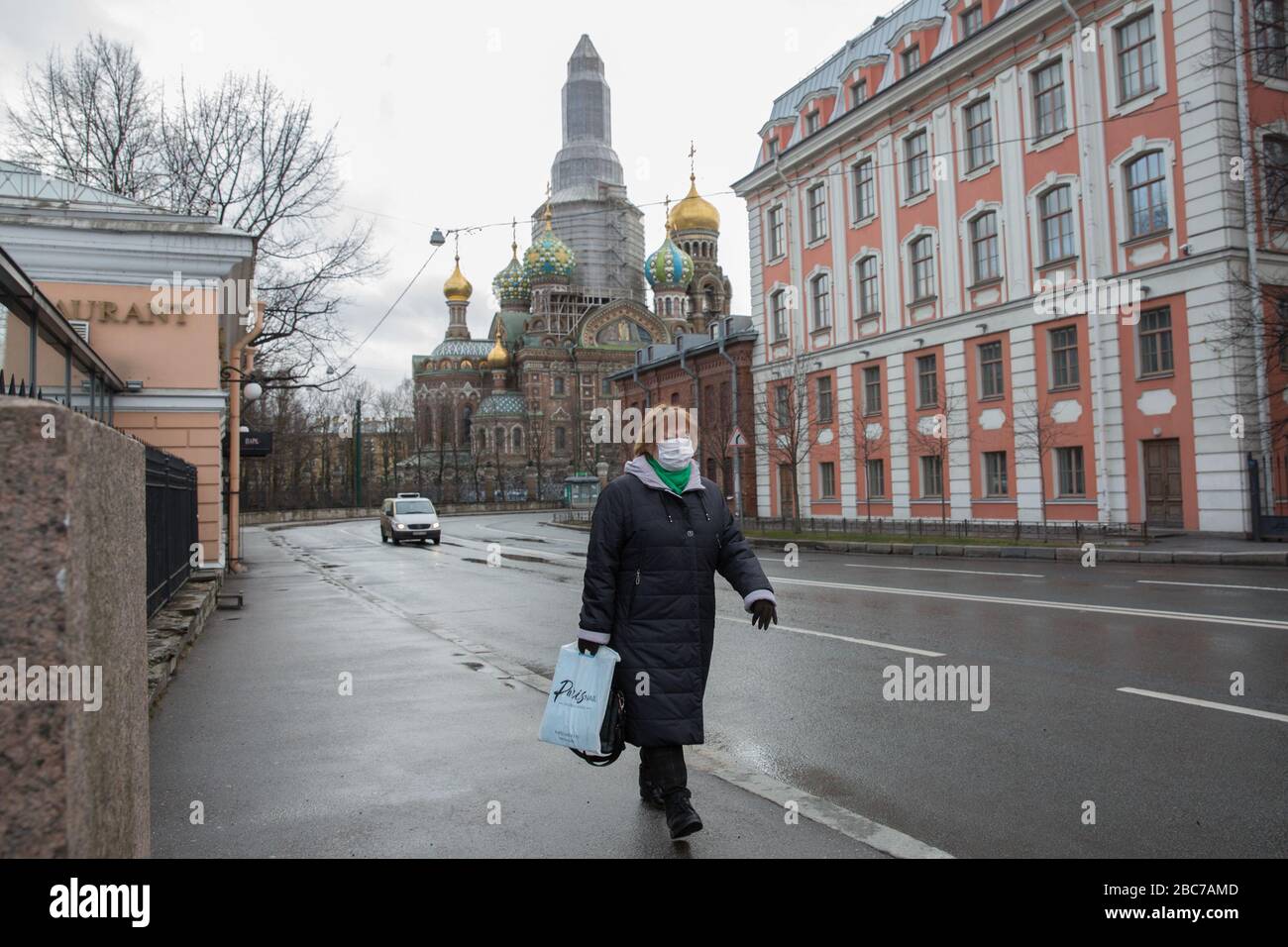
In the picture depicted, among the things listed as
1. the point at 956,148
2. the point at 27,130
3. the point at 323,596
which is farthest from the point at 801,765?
the point at 27,130

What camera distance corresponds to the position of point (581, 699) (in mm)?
4160

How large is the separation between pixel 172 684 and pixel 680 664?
5.55 metres

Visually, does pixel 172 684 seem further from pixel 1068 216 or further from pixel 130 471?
pixel 1068 216

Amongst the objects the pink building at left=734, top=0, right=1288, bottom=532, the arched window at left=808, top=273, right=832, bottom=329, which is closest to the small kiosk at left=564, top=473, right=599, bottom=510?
the pink building at left=734, top=0, right=1288, bottom=532

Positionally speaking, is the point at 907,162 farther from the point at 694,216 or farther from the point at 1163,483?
the point at 694,216

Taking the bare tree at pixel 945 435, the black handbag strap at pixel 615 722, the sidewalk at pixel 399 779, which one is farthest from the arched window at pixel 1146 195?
the black handbag strap at pixel 615 722

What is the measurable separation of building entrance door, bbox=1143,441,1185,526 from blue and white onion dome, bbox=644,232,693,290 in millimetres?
71049

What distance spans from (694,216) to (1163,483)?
2901 inches

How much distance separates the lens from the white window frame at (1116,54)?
22359 millimetres

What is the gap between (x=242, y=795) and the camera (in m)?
4.96

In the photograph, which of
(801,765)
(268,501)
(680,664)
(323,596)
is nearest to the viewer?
(680,664)

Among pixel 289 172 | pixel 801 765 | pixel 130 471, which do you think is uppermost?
pixel 289 172

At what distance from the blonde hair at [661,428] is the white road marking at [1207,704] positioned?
401 centimetres

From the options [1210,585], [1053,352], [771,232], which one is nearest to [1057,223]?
[1053,352]
